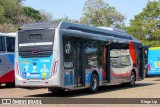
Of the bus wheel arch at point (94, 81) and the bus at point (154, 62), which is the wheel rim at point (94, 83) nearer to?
the bus wheel arch at point (94, 81)

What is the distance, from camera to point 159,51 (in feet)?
94.6

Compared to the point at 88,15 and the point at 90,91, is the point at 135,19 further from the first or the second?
the point at 90,91

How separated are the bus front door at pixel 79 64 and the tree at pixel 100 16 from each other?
42680 mm

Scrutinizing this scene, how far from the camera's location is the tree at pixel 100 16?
60312 millimetres

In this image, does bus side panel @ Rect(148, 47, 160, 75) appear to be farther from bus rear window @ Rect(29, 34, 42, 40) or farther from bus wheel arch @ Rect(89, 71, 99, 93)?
bus rear window @ Rect(29, 34, 42, 40)

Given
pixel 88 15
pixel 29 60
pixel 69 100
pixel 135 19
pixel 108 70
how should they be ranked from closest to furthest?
pixel 69 100
pixel 29 60
pixel 108 70
pixel 135 19
pixel 88 15

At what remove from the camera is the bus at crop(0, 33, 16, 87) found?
21906 mm

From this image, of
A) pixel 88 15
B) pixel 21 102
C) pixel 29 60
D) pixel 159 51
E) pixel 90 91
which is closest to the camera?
pixel 21 102

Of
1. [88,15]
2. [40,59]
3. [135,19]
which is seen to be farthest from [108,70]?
[88,15]

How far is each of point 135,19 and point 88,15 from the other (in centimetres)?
803

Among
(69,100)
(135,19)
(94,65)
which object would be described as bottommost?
(69,100)

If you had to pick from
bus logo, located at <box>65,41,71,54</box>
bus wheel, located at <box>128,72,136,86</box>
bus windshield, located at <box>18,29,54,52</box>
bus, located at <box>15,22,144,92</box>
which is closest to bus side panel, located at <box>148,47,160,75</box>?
bus wheel, located at <box>128,72,136,86</box>

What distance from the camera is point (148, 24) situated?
5366cm

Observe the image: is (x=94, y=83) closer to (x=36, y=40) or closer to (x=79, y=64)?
(x=79, y=64)
